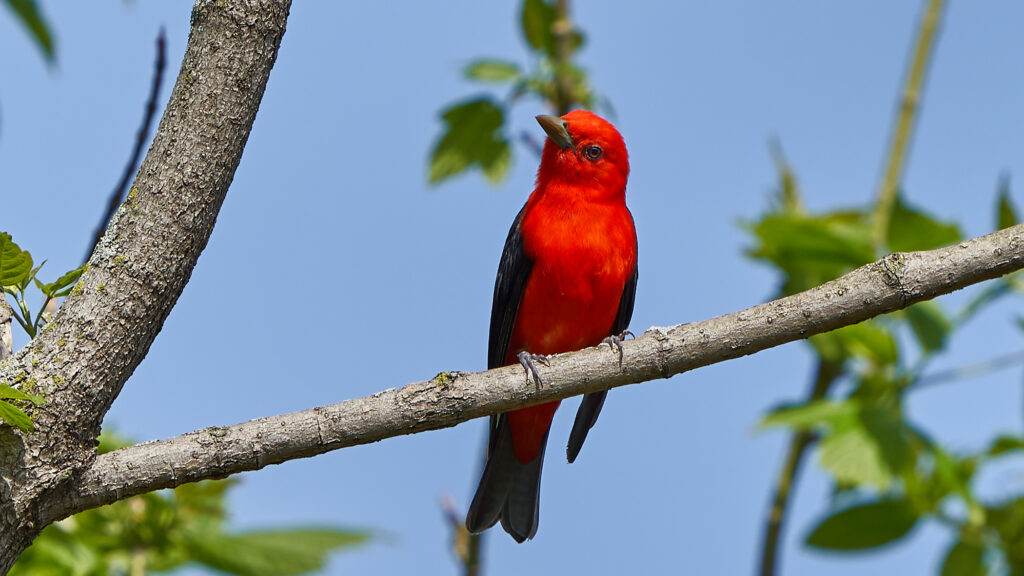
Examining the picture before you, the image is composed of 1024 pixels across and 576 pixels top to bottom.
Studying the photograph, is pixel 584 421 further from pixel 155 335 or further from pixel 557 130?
pixel 155 335

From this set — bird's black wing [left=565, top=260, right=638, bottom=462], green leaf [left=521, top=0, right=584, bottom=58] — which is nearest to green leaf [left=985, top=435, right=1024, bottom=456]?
bird's black wing [left=565, top=260, right=638, bottom=462]

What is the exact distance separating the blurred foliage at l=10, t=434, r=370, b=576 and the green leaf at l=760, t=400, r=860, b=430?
2354mm

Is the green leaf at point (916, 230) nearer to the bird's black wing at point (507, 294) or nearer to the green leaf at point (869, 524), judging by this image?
the green leaf at point (869, 524)

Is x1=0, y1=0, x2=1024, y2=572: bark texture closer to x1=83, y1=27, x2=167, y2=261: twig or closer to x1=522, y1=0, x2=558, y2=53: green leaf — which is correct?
x1=83, y1=27, x2=167, y2=261: twig

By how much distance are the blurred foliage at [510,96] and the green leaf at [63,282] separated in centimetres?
301

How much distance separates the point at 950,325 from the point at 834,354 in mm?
607

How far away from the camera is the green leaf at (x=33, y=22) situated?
2.14 metres

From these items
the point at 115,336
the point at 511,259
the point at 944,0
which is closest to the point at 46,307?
the point at 115,336

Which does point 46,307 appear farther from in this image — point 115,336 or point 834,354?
point 834,354

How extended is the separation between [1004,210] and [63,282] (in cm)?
432

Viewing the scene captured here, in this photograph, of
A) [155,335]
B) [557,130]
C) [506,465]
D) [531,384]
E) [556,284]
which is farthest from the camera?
[506,465]

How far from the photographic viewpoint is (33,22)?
2160 millimetres

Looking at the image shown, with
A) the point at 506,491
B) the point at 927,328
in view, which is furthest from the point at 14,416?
the point at 927,328

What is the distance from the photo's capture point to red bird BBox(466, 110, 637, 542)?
5875 millimetres
